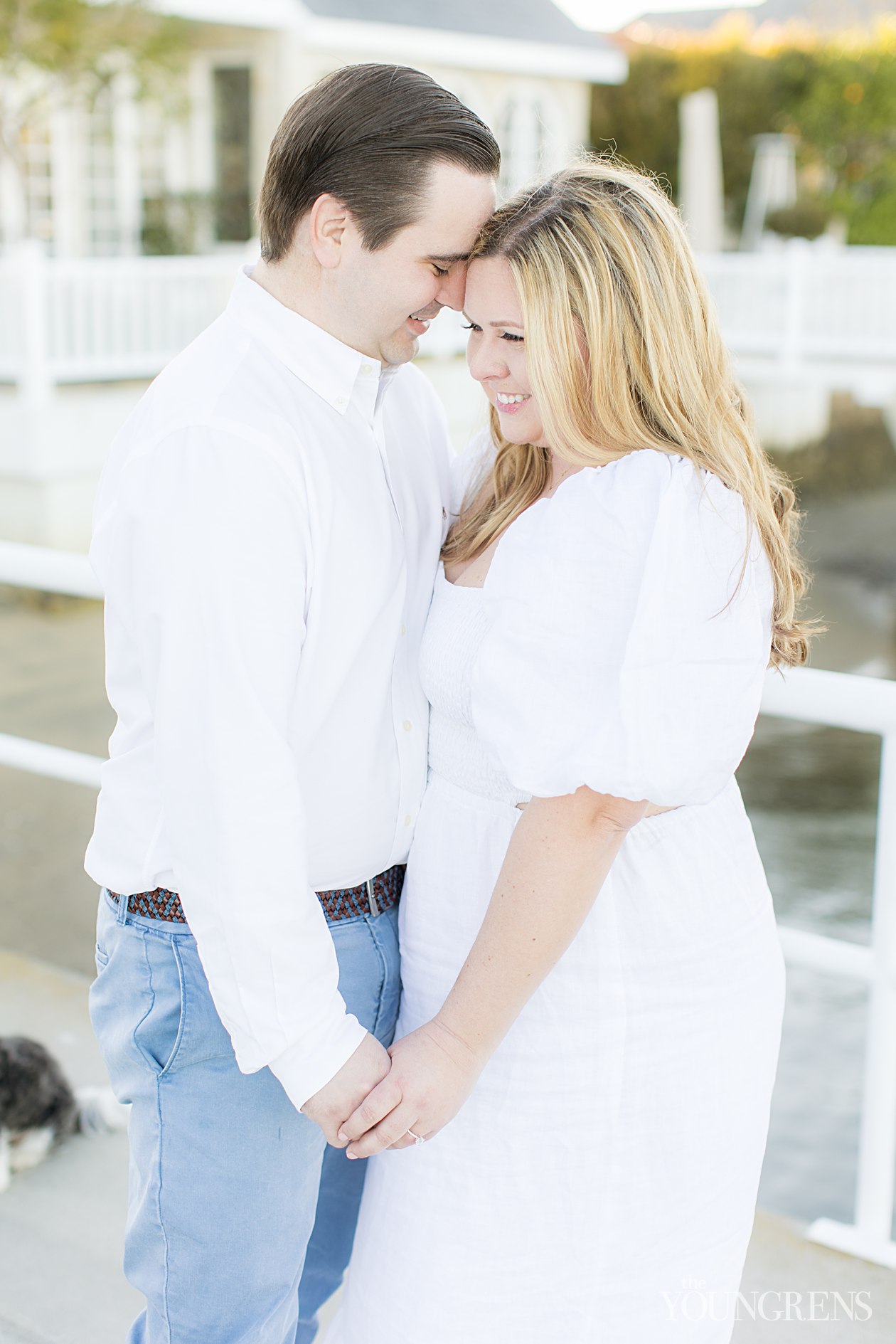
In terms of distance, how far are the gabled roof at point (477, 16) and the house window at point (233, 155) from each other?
1181 millimetres

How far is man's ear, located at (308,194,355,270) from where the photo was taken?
1565 millimetres

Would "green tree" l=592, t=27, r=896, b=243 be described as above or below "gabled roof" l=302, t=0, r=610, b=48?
below

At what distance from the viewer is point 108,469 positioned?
1.60 metres

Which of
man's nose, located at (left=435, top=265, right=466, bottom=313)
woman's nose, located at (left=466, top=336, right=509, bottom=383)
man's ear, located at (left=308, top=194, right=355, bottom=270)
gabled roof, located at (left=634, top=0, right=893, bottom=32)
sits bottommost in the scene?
woman's nose, located at (left=466, top=336, right=509, bottom=383)

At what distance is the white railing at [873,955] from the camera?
6.65 feet

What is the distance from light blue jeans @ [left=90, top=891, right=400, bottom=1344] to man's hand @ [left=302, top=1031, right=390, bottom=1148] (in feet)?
0.33

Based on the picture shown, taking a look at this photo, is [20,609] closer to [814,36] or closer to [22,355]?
[22,355]

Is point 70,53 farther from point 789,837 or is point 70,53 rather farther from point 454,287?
point 454,287

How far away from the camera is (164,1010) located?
1.63m

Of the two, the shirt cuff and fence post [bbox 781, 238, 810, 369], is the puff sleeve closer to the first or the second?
the shirt cuff

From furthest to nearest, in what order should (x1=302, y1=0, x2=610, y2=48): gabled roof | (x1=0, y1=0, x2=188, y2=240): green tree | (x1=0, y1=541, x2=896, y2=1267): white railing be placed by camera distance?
(x1=302, y1=0, x2=610, y2=48): gabled roof, (x1=0, y1=0, x2=188, y2=240): green tree, (x1=0, y1=541, x2=896, y2=1267): white railing

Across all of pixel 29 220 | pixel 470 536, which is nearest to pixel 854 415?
pixel 29 220

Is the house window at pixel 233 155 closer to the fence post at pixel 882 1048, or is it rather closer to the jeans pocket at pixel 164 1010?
the fence post at pixel 882 1048

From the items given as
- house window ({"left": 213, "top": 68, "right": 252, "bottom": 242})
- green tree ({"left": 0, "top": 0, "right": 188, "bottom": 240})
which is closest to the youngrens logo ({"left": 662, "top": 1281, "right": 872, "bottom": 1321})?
green tree ({"left": 0, "top": 0, "right": 188, "bottom": 240})
